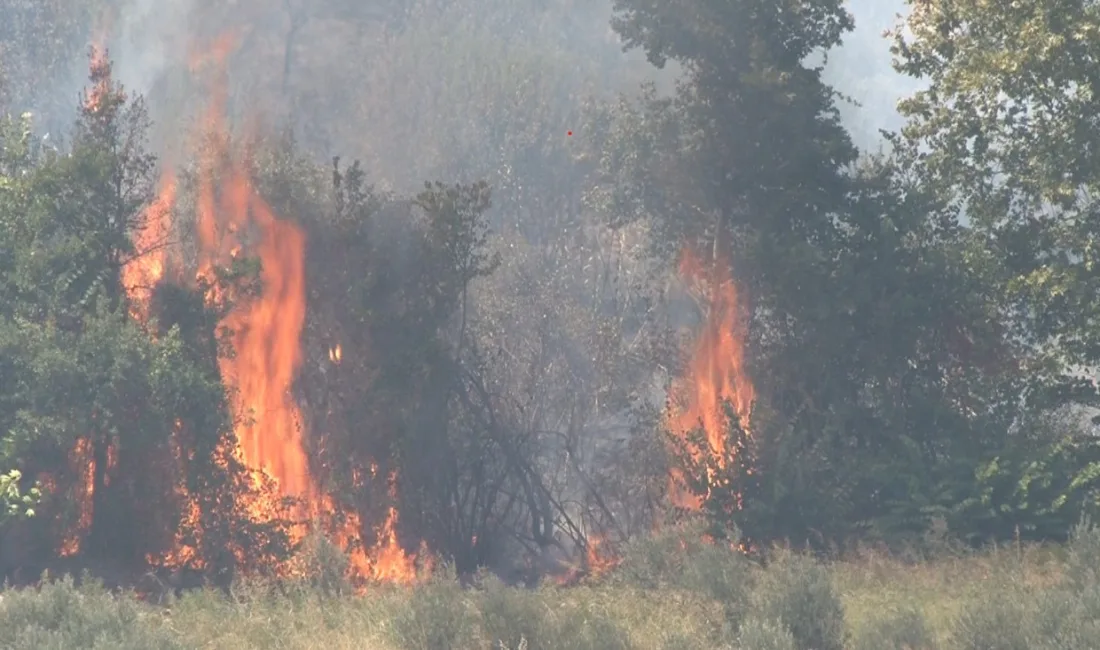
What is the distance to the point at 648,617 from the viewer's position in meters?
13.4

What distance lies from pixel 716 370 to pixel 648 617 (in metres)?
14.4

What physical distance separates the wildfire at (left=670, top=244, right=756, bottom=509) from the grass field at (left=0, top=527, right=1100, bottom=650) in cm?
1079

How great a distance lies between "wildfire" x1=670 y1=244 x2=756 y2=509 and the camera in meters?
26.8

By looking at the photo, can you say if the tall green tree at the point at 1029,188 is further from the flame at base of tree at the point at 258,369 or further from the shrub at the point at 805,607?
the flame at base of tree at the point at 258,369

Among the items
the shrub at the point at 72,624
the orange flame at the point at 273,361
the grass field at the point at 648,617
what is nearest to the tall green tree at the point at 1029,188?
the grass field at the point at 648,617

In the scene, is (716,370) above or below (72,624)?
above

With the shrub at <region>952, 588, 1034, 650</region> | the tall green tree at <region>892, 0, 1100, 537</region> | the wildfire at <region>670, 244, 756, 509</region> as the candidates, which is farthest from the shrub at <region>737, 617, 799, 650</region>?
the wildfire at <region>670, 244, 756, 509</region>

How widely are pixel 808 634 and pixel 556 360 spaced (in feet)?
76.4

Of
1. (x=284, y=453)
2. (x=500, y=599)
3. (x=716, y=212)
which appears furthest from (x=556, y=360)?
(x=500, y=599)

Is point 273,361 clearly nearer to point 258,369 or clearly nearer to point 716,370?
point 258,369

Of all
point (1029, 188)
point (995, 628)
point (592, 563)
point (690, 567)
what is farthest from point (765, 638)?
point (592, 563)

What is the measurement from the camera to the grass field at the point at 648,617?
36.4ft

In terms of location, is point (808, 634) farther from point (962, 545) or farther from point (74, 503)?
point (74, 503)

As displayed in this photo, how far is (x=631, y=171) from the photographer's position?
2906cm
